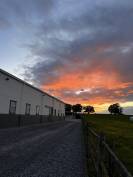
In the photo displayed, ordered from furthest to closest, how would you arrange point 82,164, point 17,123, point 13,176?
point 17,123, point 82,164, point 13,176

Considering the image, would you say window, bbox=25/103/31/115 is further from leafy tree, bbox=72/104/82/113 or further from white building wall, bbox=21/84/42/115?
leafy tree, bbox=72/104/82/113

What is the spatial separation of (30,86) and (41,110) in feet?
34.0

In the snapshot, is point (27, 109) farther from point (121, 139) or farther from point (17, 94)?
point (121, 139)

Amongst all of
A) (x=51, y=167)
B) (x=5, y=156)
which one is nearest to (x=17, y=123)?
(x=5, y=156)

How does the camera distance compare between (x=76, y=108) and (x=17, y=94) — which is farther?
(x=76, y=108)

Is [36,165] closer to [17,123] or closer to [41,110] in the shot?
[17,123]

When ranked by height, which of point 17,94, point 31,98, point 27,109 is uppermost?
point 31,98

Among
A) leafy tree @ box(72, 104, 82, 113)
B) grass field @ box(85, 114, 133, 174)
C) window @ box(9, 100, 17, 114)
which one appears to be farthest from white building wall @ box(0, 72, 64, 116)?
Answer: leafy tree @ box(72, 104, 82, 113)

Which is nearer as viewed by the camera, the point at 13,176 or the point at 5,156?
the point at 13,176

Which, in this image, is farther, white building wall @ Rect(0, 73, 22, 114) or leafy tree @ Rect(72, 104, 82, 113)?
leafy tree @ Rect(72, 104, 82, 113)

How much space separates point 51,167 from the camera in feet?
25.7

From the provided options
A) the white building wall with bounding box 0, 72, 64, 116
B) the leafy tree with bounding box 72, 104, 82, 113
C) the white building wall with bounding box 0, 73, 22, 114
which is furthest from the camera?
the leafy tree with bounding box 72, 104, 82, 113

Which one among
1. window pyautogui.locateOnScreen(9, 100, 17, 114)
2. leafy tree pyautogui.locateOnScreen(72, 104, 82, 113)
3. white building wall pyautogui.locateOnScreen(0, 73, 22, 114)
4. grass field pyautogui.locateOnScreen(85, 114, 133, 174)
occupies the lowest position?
grass field pyautogui.locateOnScreen(85, 114, 133, 174)

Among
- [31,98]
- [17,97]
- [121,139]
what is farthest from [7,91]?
[121,139]
